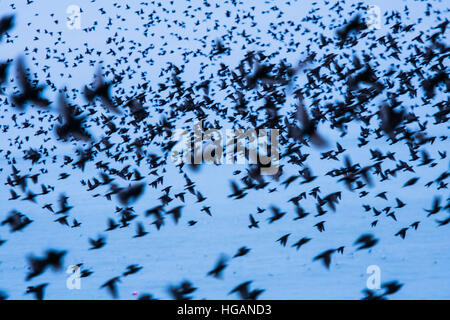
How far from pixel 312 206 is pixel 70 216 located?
5.23 metres

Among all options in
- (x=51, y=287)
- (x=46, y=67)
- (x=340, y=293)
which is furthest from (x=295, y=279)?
(x=46, y=67)

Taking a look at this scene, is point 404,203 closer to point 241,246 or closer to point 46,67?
point 241,246

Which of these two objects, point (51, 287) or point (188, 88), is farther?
point (188, 88)

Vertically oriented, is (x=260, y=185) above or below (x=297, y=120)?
below

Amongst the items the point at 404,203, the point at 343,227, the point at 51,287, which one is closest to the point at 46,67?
the point at 51,287

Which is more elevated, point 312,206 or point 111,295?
point 312,206

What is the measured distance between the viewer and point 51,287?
6.89 m

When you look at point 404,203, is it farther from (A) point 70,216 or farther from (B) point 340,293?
(A) point 70,216

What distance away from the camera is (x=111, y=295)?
21.5 ft

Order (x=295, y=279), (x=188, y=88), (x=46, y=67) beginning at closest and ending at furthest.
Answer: (x=295, y=279)
(x=46, y=67)
(x=188, y=88)

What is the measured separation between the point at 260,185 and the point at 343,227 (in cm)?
357

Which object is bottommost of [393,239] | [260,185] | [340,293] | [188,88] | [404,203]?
[340,293]
